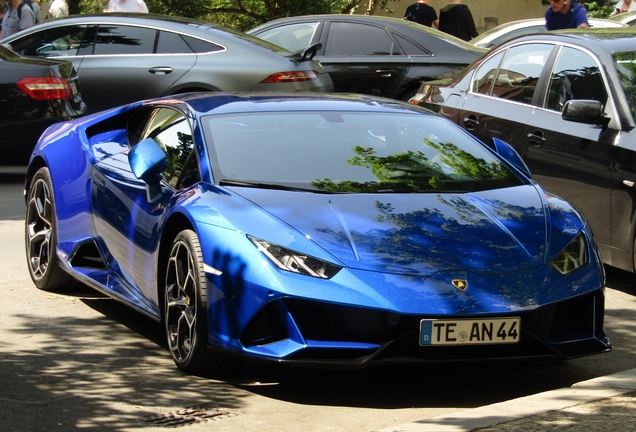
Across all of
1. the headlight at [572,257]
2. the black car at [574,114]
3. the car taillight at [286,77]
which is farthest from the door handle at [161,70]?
the headlight at [572,257]

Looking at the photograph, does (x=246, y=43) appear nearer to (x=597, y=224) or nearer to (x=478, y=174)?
(x=597, y=224)

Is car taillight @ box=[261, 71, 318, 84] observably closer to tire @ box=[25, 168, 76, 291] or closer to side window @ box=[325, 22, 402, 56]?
side window @ box=[325, 22, 402, 56]

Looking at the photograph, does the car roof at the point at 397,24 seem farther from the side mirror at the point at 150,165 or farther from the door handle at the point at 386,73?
the side mirror at the point at 150,165

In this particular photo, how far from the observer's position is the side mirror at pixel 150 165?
5871 millimetres

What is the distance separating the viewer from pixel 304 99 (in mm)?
6523

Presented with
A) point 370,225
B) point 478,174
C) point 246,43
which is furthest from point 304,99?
point 246,43

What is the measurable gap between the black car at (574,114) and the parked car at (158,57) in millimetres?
3509

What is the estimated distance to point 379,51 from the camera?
14.2m

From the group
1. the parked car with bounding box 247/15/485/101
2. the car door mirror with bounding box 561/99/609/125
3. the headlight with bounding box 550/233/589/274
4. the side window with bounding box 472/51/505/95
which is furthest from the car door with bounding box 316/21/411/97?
the headlight with bounding box 550/233/589/274

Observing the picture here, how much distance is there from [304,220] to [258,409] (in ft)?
2.88

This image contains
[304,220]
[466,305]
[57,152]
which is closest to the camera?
[466,305]

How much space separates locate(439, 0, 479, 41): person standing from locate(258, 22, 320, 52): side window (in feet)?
14.5

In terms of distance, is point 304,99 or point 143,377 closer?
point 143,377

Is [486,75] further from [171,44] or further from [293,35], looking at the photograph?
[293,35]
